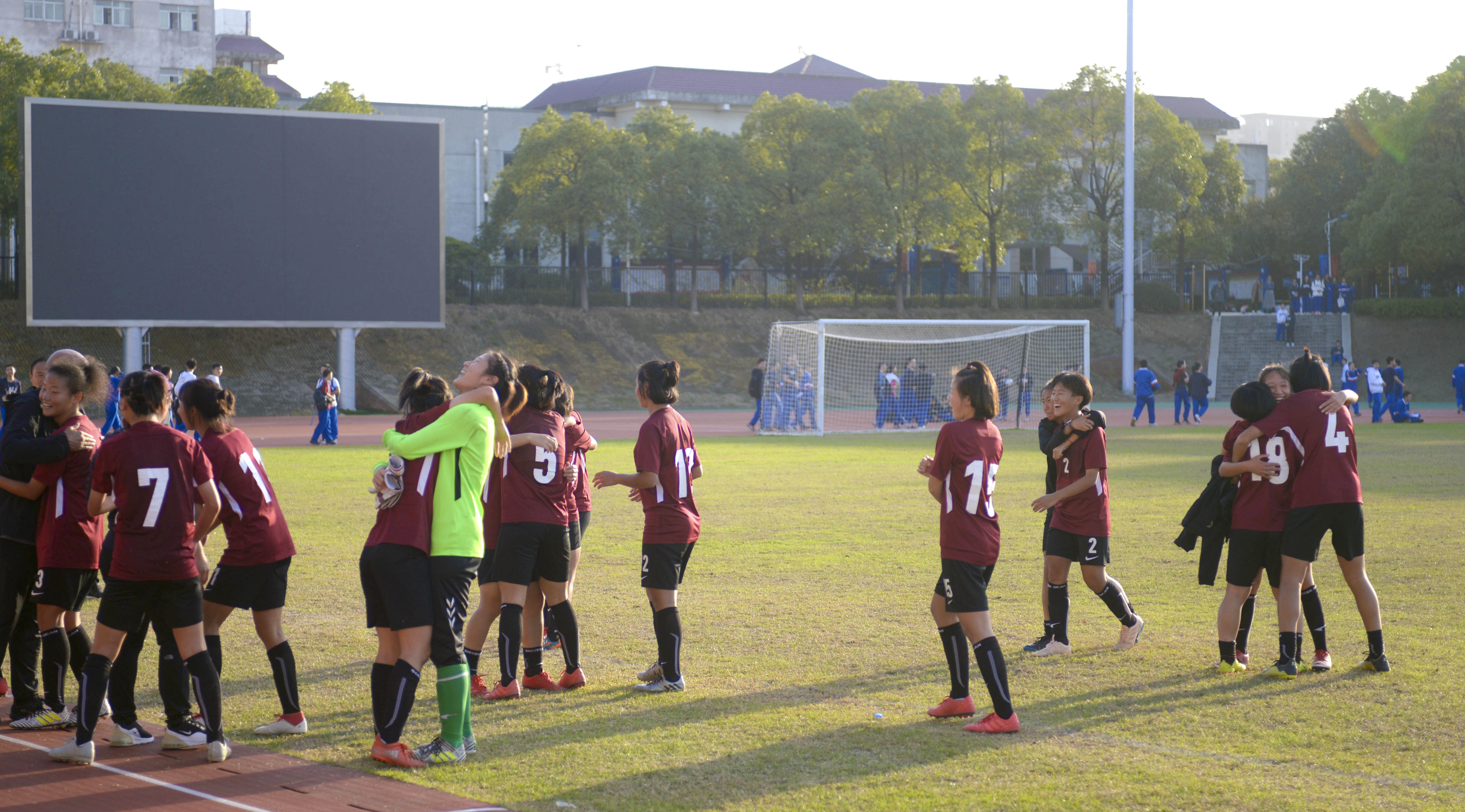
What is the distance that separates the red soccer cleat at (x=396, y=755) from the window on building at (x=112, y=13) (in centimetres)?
6543

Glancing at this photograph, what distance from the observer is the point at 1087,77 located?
48.8 meters

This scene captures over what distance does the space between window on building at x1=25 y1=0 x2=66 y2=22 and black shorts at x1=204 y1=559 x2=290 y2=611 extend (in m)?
64.6

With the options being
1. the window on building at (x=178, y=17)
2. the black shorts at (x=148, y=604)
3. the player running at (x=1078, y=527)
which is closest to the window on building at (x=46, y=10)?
the window on building at (x=178, y=17)

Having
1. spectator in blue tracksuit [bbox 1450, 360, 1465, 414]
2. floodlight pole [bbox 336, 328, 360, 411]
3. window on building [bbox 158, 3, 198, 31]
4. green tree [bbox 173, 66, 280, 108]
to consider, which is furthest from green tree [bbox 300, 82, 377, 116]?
spectator in blue tracksuit [bbox 1450, 360, 1465, 414]

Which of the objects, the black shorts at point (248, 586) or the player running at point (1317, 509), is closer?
the black shorts at point (248, 586)

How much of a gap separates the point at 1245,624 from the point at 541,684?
4.12 metres

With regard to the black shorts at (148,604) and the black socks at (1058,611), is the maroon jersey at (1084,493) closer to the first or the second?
the black socks at (1058,611)

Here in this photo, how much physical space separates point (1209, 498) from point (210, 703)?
5.44m

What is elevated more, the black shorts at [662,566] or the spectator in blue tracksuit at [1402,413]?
the black shorts at [662,566]

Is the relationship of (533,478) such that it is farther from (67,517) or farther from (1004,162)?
(1004,162)

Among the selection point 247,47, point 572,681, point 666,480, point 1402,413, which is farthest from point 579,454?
point 247,47

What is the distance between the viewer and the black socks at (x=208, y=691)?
5414 mm

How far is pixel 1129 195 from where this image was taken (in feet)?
124

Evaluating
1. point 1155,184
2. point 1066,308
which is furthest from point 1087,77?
point 1066,308
